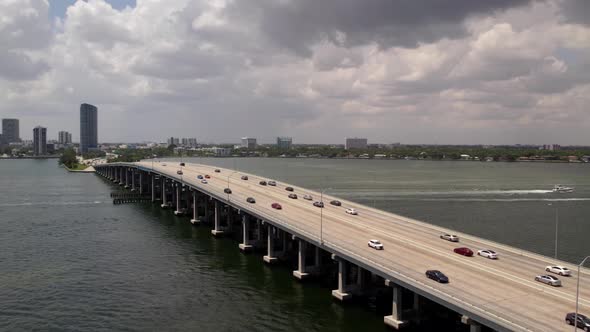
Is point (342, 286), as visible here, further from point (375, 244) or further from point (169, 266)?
point (169, 266)

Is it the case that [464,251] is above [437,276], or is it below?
above

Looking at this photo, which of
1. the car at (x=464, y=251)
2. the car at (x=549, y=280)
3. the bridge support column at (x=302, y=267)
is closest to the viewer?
the car at (x=549, y=280)

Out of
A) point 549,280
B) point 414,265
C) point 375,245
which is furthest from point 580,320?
point 375,245

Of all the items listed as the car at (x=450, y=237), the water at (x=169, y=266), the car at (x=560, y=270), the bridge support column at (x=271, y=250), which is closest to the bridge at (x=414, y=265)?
the bridge support column at (x=271, y=250)

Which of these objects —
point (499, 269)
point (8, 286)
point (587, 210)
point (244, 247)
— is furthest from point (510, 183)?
point (8, 286)

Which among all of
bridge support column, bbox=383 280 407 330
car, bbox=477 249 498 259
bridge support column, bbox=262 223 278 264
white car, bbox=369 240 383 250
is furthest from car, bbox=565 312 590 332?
bridge support column, bbox=262 223 278 264

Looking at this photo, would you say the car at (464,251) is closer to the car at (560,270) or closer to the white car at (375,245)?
the car at (560,270)

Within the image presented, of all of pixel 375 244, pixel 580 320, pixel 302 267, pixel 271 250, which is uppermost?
pixel 375 244
